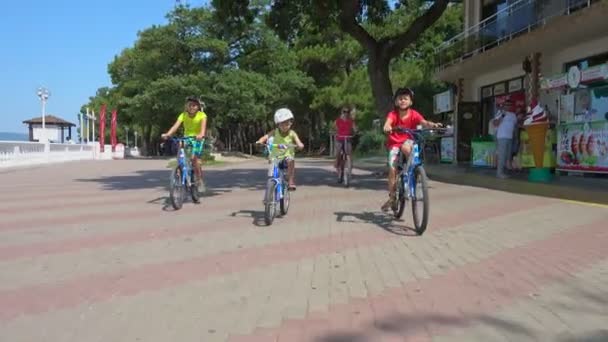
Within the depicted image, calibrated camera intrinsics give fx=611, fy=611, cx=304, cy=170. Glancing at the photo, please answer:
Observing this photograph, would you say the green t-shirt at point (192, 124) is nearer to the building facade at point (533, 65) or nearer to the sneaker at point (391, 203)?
the sneaker at point (391, 203)

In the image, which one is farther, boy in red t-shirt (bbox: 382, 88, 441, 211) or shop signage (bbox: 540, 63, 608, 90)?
shop signage (bbox: 540, 63, 608, 90)

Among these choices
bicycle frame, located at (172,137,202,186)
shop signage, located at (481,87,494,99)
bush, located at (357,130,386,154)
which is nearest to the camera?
bicycle frame, located at (172,137,202,186)

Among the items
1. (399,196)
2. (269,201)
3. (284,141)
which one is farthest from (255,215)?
(399,196)

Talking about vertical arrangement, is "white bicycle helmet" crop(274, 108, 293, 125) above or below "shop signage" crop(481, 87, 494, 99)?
below

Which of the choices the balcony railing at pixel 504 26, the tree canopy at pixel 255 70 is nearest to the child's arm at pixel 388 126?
the balcony railing at pixel 504 26

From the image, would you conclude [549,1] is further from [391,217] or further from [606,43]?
[391,217]

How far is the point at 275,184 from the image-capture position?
27.0ft

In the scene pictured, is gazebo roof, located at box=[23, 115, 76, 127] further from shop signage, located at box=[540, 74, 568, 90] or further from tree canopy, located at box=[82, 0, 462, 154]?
shop signage, located at box=[540, 74, 568, 90]

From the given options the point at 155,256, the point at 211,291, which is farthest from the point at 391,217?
the point at 211,291

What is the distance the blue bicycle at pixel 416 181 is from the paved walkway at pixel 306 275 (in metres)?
0.26

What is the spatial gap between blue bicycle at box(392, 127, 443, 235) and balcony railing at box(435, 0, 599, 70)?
8928 millimetres

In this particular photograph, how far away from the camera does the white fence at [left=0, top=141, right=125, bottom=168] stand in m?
24.9

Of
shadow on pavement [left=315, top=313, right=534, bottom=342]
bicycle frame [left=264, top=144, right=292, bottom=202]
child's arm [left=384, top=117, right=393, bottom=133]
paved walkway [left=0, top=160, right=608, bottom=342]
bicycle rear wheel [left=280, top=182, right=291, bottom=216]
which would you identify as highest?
child's arm [left=384, top=117, right=393, bottom=133]

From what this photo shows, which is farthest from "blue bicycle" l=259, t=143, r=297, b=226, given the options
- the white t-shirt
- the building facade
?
the building facade
